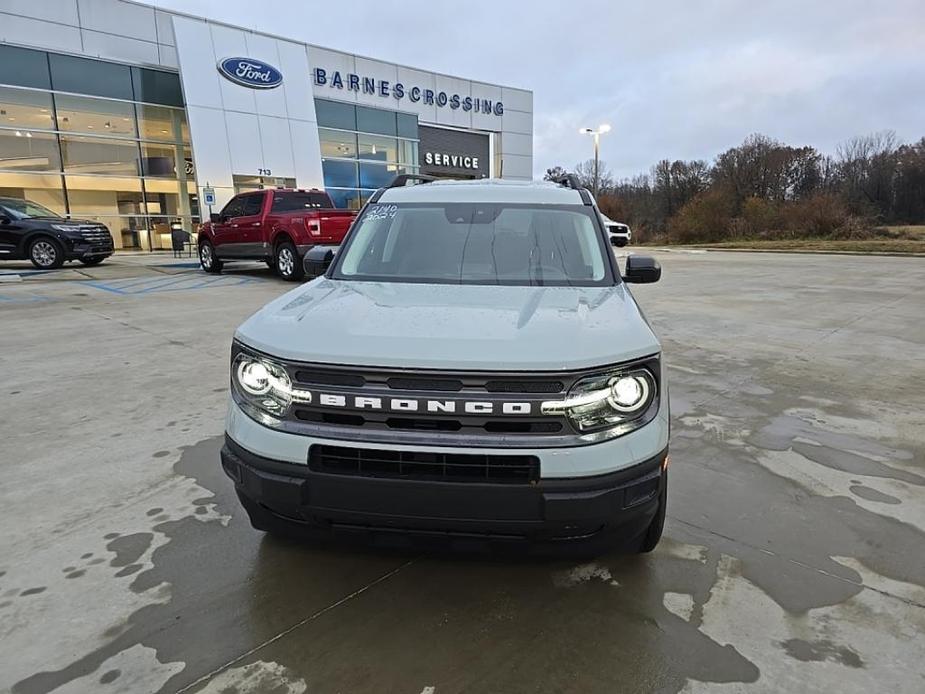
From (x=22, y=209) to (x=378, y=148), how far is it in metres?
15.8

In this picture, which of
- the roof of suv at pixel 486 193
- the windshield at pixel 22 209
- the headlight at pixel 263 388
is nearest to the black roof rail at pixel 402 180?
the roof of suv at pixel 486 193

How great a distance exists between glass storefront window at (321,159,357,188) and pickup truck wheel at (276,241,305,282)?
12.4m

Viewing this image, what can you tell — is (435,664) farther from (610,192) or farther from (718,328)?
(610,192)

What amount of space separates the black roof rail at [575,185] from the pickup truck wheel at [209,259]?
1236 centimetres

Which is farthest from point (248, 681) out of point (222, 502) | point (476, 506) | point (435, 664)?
point (222, 502)

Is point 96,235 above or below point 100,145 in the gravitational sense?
below

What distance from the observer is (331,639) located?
212 centimetres

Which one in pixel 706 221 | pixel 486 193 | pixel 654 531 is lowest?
pixel 654 531

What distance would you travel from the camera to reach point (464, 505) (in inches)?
77.4

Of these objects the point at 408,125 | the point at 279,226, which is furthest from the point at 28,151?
the point at 408,125

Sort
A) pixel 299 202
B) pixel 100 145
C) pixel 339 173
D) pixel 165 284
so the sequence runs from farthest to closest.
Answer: pixel 339 173 → pixel 100 145 → pixel 299 202 → pixel 165 284

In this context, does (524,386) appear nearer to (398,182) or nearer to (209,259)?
(398,182)

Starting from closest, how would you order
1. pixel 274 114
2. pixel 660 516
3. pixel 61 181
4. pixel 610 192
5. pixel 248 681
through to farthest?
pixel 248 681 < pixel 660 516 < pixel 61 181 < pixel 274 114 < pixel 610 192

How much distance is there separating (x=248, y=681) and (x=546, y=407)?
4.42 ft
